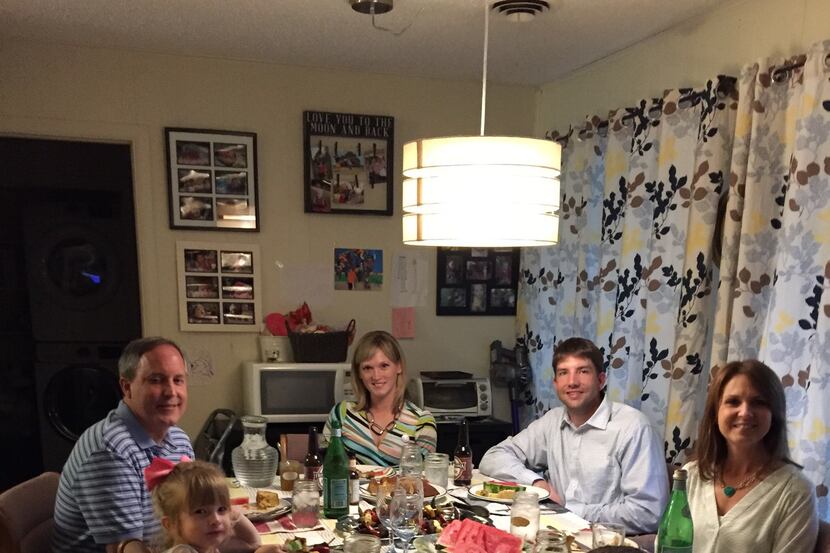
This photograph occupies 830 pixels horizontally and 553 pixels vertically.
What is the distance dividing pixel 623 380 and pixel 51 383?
288cm

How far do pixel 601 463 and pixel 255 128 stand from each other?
224cm

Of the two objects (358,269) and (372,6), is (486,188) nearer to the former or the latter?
(372,6)

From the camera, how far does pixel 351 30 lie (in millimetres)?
2662

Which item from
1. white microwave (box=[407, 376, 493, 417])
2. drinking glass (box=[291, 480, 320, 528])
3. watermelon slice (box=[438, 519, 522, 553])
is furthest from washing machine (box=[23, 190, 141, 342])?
watermelon slice (box=[438, 519, 522, 553])

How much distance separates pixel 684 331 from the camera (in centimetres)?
231

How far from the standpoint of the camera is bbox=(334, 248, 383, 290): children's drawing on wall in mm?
3354

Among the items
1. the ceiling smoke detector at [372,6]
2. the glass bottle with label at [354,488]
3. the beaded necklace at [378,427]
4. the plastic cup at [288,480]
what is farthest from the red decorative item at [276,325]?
the ceiling smoke detector at [372,6]

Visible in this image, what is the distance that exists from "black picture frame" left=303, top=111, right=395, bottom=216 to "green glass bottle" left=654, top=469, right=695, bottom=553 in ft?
7.26

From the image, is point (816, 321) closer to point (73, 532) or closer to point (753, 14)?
point (753, 14)

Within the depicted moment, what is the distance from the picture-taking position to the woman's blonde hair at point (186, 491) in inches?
52.8

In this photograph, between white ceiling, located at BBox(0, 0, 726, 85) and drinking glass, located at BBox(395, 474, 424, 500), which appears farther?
white ceiling, located at BBox(0, 0, 726, 85)

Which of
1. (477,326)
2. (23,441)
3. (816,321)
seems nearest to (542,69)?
(477,326)

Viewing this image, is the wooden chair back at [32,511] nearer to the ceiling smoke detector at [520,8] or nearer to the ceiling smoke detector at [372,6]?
the ceiling smoke detector at [372,6]

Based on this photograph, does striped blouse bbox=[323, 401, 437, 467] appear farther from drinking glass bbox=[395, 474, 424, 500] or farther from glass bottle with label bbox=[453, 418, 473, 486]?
drinking glass bbox=[395, 474, 424, 500]
